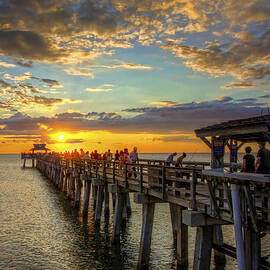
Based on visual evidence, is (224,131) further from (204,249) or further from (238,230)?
(204,249)

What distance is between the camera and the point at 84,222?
73.4 ft

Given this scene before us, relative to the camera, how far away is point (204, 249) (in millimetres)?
9523

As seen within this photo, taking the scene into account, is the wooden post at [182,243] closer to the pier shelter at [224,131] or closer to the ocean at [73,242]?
the ocean at [73,242]

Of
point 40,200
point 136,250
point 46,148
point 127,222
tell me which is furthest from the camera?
point 46,148

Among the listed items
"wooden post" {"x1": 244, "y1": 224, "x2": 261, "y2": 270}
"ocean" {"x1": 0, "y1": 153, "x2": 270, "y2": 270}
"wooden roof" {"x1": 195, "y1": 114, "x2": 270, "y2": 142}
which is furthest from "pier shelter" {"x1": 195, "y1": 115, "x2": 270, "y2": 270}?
"ocean" {"x1": 0, "y1": 153, "x2": 270, "y2": 270}

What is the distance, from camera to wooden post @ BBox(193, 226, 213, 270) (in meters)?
9.46

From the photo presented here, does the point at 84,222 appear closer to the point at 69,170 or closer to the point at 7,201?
the point at 69,170

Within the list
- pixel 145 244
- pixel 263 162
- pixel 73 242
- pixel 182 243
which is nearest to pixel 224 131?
pixel 263 162

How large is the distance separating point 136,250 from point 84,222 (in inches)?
288

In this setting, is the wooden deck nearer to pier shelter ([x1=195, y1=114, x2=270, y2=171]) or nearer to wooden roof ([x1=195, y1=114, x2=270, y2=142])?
pier shelter ([x1=195, y1=114, x2=270, y2=171])

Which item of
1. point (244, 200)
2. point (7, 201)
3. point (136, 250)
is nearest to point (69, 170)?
point (7, 201)

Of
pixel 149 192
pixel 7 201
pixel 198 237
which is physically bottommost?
pixel 7 201

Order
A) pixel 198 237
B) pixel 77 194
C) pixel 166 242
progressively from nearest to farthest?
pixel 198 237, pixel 166 242, pixel 77 194

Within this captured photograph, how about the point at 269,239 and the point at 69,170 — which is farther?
the point at 69,170
